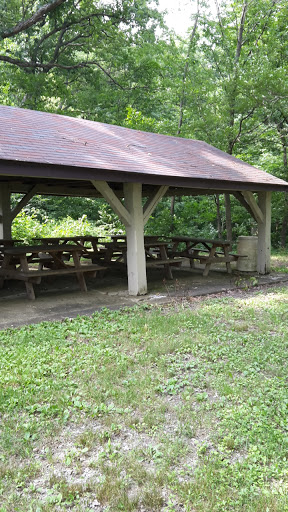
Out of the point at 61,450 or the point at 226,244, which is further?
the point at 226,244

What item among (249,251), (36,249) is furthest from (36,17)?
(249,251)

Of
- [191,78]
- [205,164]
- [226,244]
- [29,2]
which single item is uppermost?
[29,2]

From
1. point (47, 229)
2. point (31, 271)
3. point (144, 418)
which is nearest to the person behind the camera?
point (144, 418)

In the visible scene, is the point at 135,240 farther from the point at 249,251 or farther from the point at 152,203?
the point at 249,251

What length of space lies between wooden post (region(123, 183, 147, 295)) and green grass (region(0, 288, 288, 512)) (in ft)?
6.87

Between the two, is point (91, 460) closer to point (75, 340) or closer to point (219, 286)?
point (75, 340)

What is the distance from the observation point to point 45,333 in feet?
16.2

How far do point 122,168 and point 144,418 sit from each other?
174 inches

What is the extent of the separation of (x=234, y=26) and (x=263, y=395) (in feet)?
50.4

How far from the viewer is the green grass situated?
2314 millimetres

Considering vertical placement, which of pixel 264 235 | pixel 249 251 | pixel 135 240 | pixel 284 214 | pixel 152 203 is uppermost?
pixel 152 203

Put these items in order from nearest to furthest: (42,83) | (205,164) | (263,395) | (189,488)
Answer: (189,488) < (263,395) < (205,164) < (42,83)

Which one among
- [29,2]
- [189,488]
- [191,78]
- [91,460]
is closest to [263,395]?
[189,488]

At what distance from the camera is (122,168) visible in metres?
6.59
